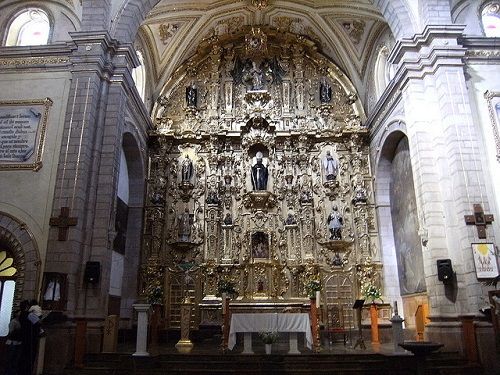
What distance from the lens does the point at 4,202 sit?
1230 centimetres

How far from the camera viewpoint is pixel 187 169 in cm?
1867

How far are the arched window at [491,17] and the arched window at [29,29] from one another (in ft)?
46.0

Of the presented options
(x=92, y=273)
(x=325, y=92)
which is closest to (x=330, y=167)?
(x=325, y=92)

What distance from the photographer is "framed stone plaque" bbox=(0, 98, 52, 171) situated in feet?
41.3

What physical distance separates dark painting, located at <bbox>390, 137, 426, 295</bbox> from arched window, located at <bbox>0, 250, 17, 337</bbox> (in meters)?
11.9

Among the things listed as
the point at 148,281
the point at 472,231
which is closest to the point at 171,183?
the point at 148,281

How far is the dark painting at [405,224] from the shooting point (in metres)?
14.5

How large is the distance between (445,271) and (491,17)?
28.3ft

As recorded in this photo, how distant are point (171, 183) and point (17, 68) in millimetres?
7264

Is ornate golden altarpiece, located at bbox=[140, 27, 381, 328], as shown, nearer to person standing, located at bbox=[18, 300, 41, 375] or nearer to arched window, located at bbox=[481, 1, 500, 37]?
arched window, located at bbox=[481, 1, 500, 37]

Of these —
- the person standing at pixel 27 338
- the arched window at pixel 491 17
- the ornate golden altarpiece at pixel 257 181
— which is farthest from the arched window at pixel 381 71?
the person standing at pixel 27 338

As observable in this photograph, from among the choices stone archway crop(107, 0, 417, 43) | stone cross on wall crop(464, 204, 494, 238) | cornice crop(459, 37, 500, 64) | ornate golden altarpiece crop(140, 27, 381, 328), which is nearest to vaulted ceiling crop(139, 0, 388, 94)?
ornate golden altarpiece crop(140, 27, 381, 328)

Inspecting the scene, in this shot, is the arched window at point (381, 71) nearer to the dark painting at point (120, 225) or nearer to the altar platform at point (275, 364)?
the altar platform at point (275, 364)

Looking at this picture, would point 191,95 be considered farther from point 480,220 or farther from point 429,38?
point 480,220
